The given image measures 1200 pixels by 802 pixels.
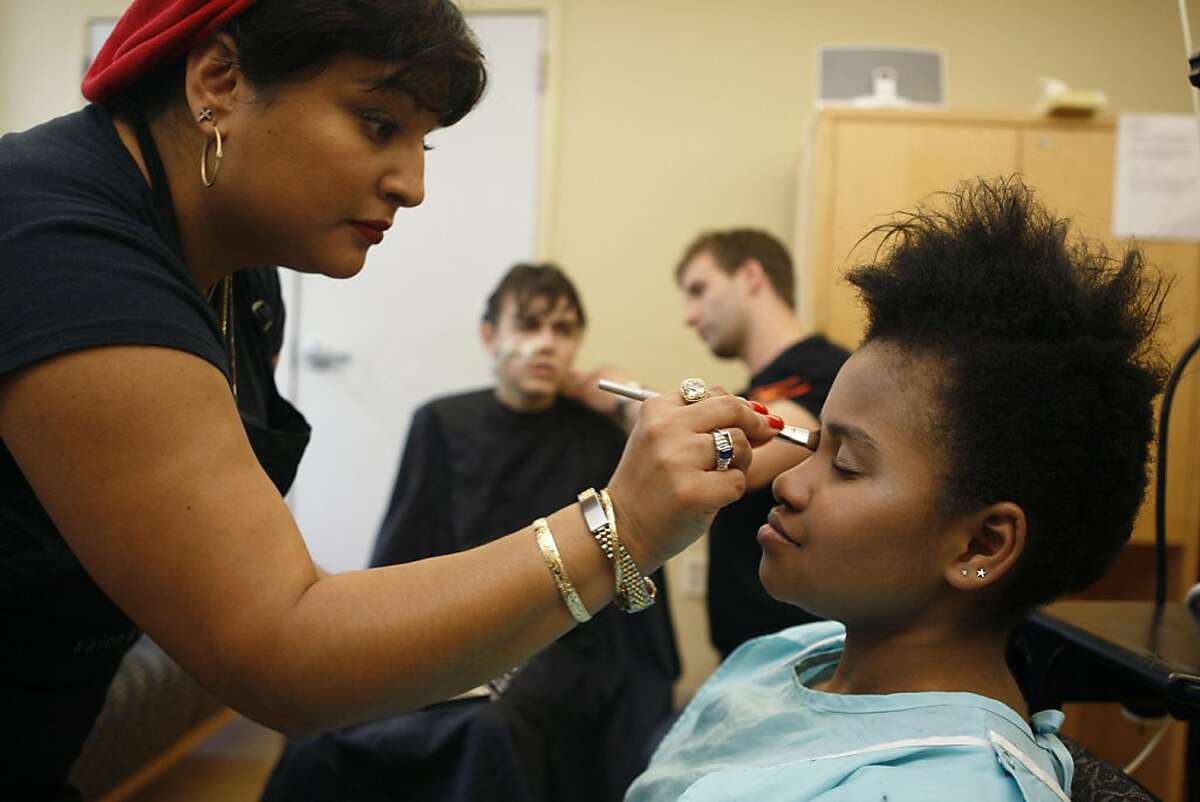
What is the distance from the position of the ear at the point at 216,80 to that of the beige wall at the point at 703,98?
213cm

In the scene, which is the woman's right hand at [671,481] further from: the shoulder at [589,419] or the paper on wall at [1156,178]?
the paper on wall at [1156,178]

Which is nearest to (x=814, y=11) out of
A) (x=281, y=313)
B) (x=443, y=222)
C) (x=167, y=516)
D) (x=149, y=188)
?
(x=443, y=222)

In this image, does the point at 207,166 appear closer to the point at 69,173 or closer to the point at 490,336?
the point at 69,173

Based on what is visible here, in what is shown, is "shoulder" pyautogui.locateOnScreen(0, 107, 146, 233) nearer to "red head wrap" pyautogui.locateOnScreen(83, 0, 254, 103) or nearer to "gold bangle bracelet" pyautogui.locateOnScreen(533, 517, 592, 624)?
"red head wrap" pyautogui.locateOnScreen(83, 0, 254, 103)

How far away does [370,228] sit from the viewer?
86cm

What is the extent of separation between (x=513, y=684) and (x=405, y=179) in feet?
3.91

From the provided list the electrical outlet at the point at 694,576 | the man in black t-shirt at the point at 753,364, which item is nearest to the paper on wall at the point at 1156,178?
the man in black t-shirt at the point at 753,364

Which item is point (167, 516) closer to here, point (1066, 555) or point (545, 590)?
point (545, 590)

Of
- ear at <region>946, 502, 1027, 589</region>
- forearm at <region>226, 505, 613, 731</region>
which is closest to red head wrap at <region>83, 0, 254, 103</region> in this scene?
forearm at <region>226, 505, 613, 731</region>

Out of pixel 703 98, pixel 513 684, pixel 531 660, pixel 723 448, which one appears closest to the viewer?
pixel 723 448

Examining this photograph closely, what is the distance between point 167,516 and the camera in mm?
633

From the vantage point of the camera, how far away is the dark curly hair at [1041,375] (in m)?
0.79

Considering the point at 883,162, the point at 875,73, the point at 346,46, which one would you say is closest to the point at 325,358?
the point at 883,162

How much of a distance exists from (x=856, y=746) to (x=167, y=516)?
1.88 feet
